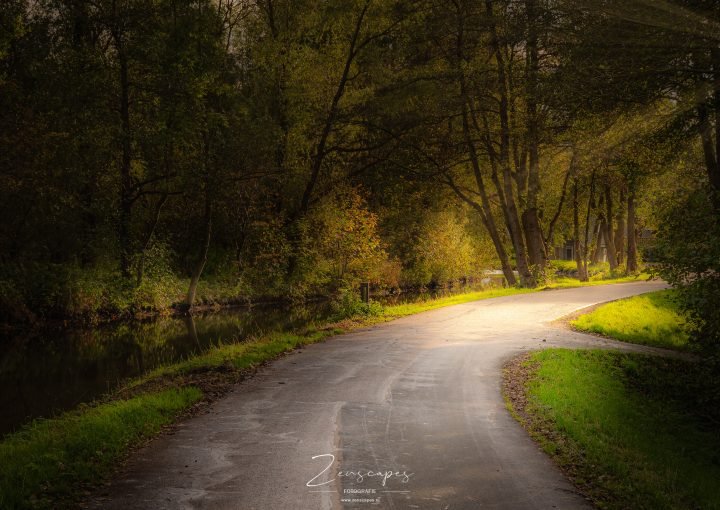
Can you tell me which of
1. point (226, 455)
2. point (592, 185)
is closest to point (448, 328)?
point (226, 455)

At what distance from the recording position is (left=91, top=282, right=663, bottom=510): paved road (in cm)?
671

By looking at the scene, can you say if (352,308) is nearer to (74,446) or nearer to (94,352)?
(94,352)

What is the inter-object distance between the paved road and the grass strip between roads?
0.46m

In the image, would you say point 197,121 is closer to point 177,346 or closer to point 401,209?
point 177,346

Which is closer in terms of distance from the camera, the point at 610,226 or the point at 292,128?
the point at 292,128

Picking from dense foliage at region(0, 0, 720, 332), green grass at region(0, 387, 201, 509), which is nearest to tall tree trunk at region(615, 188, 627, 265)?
dense foliage at region(0, 0, 720, 332)

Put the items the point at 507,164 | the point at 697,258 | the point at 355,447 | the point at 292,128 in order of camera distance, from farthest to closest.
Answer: the point at 292,128
the point at 507,164
the point at 697,258
the point at 355,447

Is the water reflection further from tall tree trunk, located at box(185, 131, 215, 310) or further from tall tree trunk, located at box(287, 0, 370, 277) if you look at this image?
tall tree trunk, located at box(287, 0, 370, 277)

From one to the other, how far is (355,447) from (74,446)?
155 inches

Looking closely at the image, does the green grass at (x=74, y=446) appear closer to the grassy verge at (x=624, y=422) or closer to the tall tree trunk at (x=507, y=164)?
the grassy verge at (x=624, y=422)

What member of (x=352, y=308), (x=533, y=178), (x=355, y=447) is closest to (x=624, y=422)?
(x=355, y=447)

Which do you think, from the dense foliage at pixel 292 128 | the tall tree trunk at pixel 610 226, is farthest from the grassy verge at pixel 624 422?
the tall tree trunk at pixel 610 226

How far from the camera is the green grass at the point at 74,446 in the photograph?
707cm

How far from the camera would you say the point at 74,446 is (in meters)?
8.48
